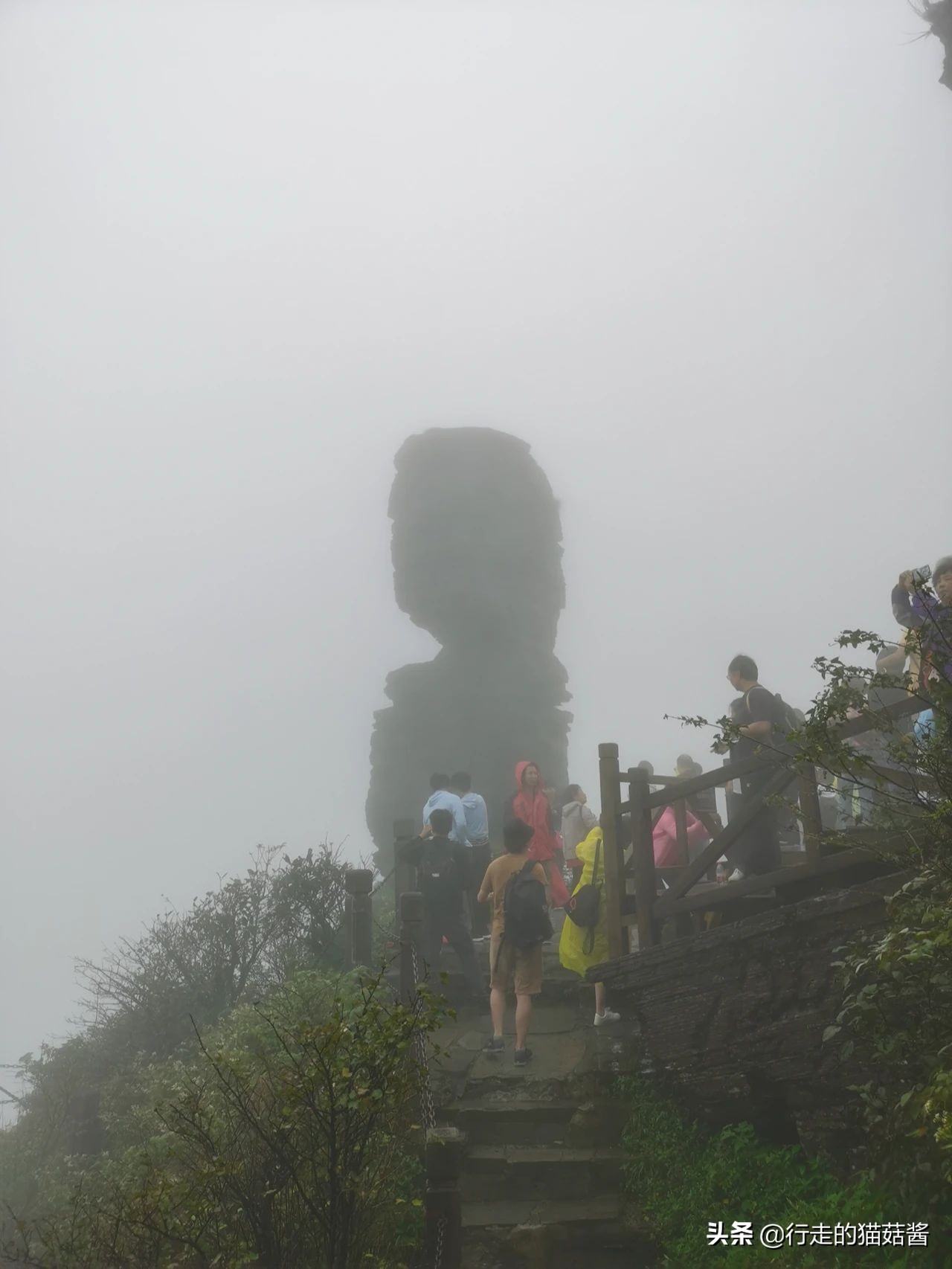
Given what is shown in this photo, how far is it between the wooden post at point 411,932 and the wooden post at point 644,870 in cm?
204

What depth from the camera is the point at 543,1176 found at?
689 cm

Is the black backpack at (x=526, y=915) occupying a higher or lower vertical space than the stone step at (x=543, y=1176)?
higher

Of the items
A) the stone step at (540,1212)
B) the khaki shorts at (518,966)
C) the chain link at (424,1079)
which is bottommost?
the stone step at (540,1212)

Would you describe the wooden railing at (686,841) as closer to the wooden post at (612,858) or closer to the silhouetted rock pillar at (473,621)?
the wooden post at (612,858)

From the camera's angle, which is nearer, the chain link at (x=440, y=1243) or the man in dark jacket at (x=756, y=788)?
the chain link at (x=440, y=1243)

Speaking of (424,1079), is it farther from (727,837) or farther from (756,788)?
(756,788)

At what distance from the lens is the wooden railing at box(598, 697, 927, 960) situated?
6434mm

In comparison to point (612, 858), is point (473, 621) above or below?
above

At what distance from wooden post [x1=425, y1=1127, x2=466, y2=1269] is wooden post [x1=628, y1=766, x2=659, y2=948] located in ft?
9.91

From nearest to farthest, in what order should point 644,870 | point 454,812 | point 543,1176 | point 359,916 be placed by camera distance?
point 543,1176
point 644,870
point 359,916
point 454,812

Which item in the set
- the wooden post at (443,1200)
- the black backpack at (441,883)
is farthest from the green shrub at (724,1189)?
the black backpack at (441,883)

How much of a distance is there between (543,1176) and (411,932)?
275 cm

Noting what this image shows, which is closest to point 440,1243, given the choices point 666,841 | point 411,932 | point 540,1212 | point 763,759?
point 540,1212

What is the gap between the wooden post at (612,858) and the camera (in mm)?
8188
